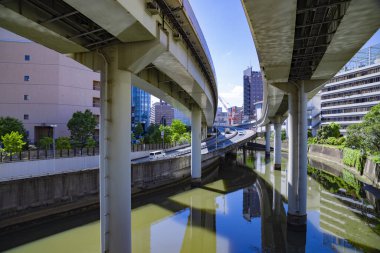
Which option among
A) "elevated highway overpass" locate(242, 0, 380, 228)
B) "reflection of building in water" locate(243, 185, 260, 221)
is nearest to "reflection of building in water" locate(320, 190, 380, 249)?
"elevated highway overpass" locate(242, 0, 380, 228)

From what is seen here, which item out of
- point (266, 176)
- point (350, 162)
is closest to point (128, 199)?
point (266, 176)

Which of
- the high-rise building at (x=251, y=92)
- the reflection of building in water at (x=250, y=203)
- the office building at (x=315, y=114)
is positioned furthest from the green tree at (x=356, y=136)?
the high-rise building at (x=251, y=92)

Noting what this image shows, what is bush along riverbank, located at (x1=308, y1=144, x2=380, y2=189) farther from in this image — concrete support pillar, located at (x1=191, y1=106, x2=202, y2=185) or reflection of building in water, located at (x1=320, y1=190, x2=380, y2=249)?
concrete support pillar, located at (x1=191, y1=106, x2=202, y2=185)

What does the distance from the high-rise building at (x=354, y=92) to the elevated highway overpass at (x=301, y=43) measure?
59.3m

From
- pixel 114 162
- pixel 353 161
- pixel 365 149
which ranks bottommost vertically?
pixel 353 161

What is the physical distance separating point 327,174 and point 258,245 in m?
25.9

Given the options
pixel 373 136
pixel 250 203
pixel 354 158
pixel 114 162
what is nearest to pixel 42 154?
pixel 250 203

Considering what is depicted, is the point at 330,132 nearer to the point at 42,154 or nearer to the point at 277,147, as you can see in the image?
the point at 277,147

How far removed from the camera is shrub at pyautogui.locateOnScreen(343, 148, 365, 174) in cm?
3241

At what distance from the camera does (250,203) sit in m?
21.5

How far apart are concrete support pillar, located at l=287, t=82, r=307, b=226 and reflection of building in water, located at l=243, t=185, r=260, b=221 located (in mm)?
3146

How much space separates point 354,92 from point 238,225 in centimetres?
7056

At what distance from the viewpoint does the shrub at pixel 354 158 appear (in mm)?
32406

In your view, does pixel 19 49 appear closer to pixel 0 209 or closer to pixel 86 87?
pixel 86 87
